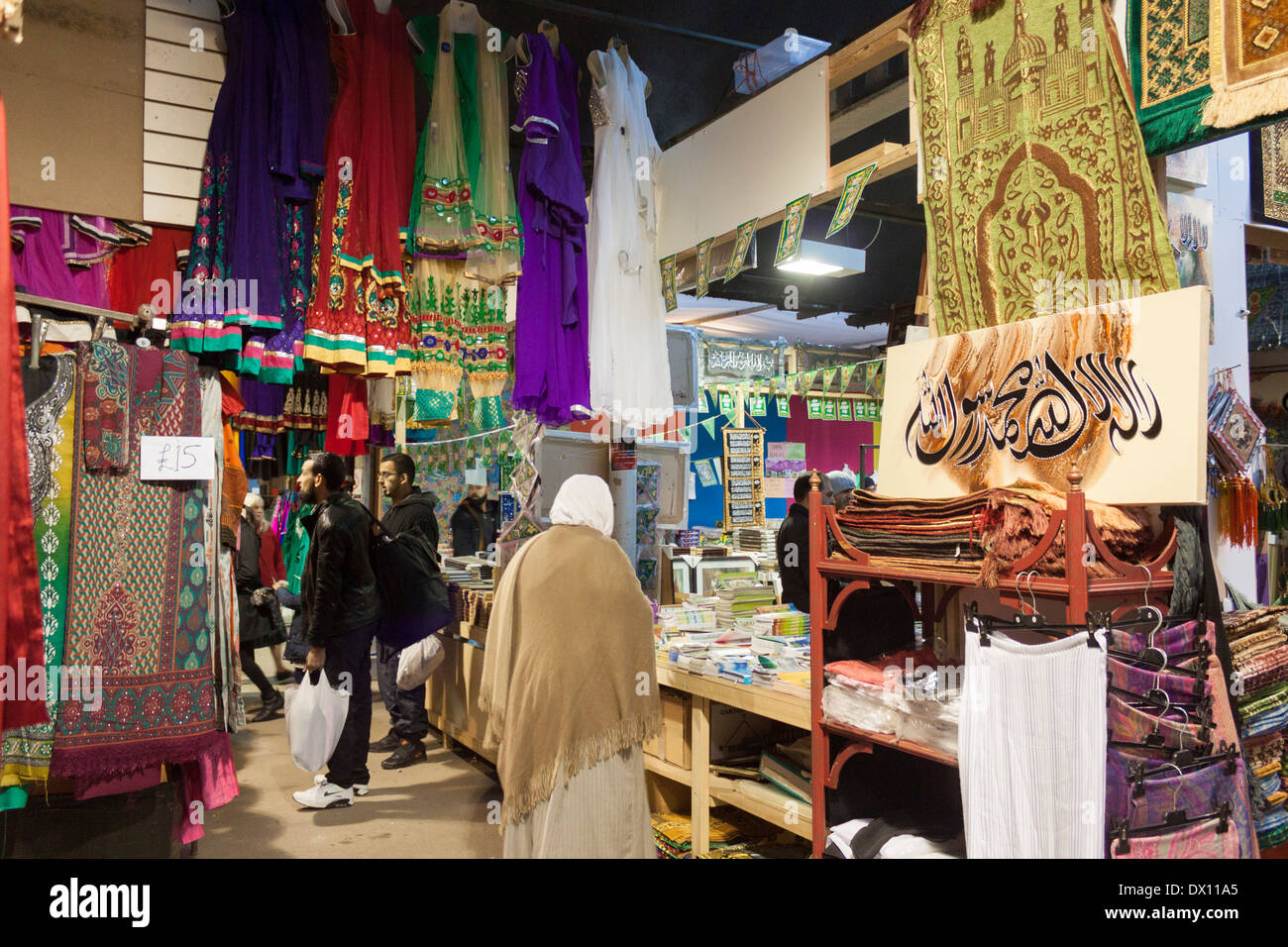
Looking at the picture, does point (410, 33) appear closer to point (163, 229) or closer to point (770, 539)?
point (163, 229)

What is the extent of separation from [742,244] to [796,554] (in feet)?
6.29

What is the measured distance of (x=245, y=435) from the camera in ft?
21.7

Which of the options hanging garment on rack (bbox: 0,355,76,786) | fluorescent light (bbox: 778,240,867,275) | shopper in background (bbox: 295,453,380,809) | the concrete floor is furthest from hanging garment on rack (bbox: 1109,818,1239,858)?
fluorescent light (bbox: 778,240,867,275)

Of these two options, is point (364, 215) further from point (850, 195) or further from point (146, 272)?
point (850, 195)

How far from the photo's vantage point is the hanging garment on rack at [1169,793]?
1733mm

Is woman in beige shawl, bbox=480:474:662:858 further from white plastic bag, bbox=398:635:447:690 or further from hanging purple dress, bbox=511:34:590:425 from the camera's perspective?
white plastic bag, bbox=398:635:447:690

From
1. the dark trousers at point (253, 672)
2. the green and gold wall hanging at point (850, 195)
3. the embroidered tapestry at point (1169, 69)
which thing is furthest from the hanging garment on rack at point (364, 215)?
the dark trousers at point (253, 672)

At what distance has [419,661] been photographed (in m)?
5.13

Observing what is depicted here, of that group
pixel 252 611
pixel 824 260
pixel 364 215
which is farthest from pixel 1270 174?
pixel 252 611

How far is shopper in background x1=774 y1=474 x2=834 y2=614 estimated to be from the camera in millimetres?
4793

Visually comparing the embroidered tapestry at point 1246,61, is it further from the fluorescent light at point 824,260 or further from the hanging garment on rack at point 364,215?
the fluorescent light at point 824,260

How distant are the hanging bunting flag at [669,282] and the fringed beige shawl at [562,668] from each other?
1.58 metres

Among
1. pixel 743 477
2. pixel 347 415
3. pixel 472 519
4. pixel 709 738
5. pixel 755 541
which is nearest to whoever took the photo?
pixel 709 738
